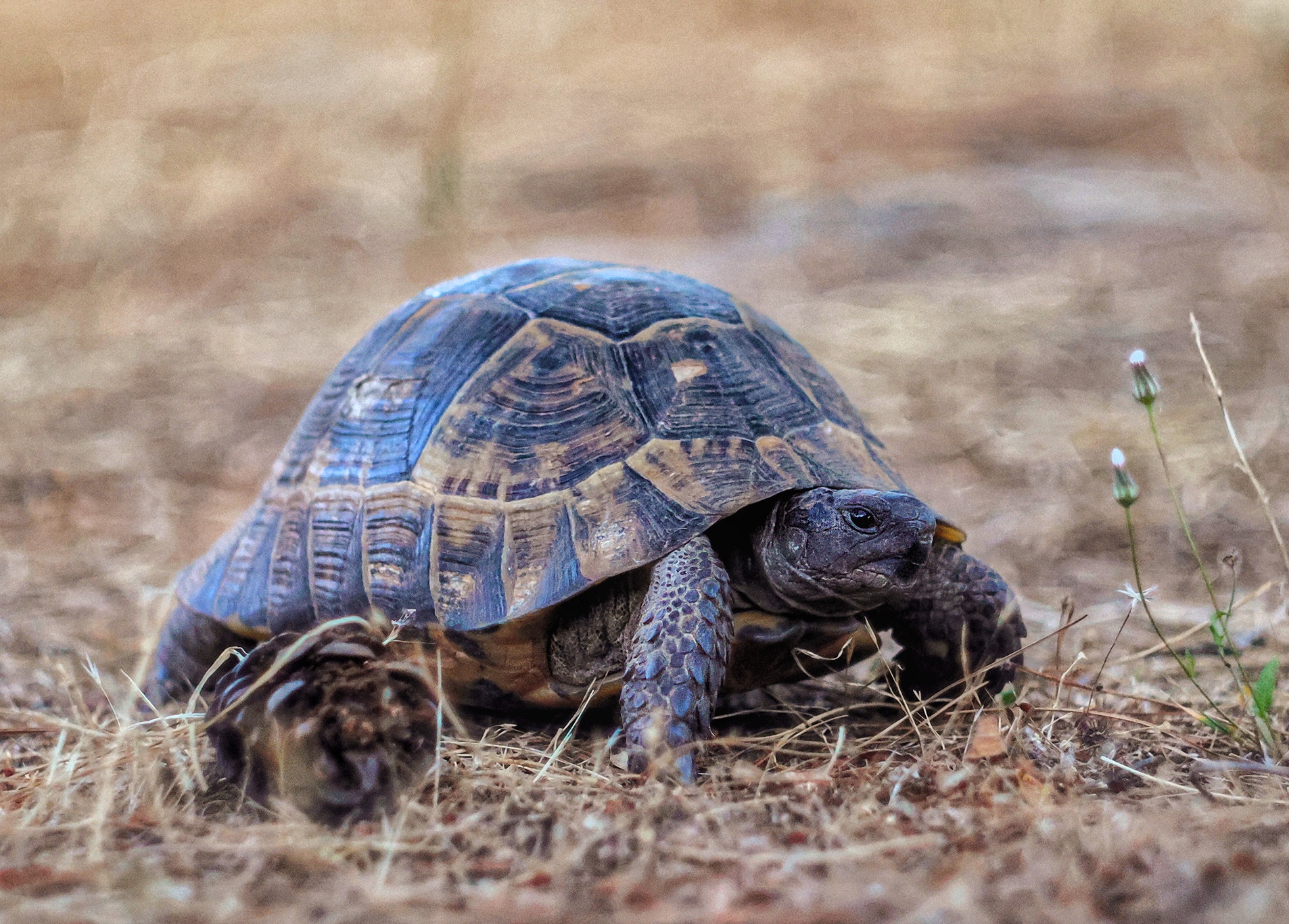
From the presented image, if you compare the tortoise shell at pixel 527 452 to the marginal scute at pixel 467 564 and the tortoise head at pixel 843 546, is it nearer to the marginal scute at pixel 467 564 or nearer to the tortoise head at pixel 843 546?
the marginal scute at pixel 467 564

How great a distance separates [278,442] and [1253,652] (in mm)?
4922

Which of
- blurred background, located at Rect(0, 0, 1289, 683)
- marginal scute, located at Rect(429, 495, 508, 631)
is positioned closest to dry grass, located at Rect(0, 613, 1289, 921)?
marginal scute, located at Rect(429, 495, 508, 631)

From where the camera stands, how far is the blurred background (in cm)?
521

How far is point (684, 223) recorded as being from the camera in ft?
32.7

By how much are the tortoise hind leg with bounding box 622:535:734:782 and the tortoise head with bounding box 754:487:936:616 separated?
0.22 meters

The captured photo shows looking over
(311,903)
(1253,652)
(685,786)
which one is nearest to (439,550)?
(685,786)

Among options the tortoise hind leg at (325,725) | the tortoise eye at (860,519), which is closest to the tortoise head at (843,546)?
the tortoise eye at (860,519)

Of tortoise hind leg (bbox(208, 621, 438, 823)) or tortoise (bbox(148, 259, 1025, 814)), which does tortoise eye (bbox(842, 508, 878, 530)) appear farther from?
tortoise hind leg (bbox(208, 621, 438, 823))

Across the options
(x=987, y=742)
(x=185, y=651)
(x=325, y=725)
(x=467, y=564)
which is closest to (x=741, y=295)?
(x=185, y=651)

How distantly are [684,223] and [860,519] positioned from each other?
780 centimetres

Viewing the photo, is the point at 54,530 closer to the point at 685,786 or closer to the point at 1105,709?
the point at 685,786

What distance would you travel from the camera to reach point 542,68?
49.0 ft

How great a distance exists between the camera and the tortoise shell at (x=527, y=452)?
2.62 m

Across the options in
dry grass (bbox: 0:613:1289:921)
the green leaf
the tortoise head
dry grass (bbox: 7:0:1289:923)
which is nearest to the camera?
dry grass (bbox: 0:613:1289:921)
